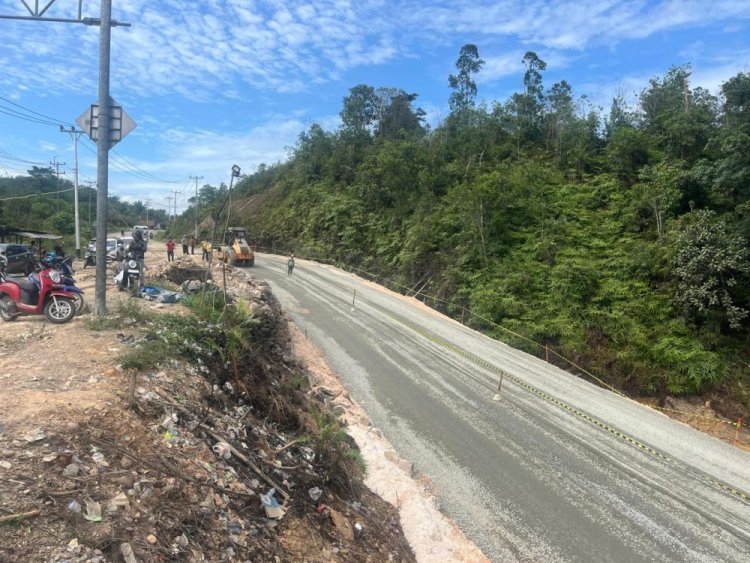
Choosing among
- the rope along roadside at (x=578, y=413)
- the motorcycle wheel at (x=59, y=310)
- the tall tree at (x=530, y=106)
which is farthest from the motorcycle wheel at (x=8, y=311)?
the tall tree at (x=530, y=106)

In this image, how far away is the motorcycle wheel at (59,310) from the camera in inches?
356

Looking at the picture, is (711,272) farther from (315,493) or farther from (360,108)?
(360,108)

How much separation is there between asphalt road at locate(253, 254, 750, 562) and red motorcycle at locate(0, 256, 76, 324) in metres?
7.71

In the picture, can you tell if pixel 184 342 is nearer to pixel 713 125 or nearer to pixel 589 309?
pixel 589 309

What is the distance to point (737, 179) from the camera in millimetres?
17734

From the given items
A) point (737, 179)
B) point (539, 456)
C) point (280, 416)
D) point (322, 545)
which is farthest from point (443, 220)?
point (322, 545)

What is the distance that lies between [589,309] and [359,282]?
16.4 metres

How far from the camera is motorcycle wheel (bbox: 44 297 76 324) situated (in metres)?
9.03

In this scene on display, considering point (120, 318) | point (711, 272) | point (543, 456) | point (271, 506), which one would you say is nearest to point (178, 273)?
point (120, 318)

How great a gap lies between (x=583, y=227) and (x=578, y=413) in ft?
50.3

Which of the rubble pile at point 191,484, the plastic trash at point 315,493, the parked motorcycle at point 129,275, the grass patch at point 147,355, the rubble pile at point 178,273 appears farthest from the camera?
the rubble pile at point 178,273

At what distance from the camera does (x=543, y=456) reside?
11.0 meters

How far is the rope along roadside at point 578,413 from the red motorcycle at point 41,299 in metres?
13.0

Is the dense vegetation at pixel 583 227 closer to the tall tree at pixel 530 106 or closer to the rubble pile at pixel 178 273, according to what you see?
the tall tree at pixel 530 106
